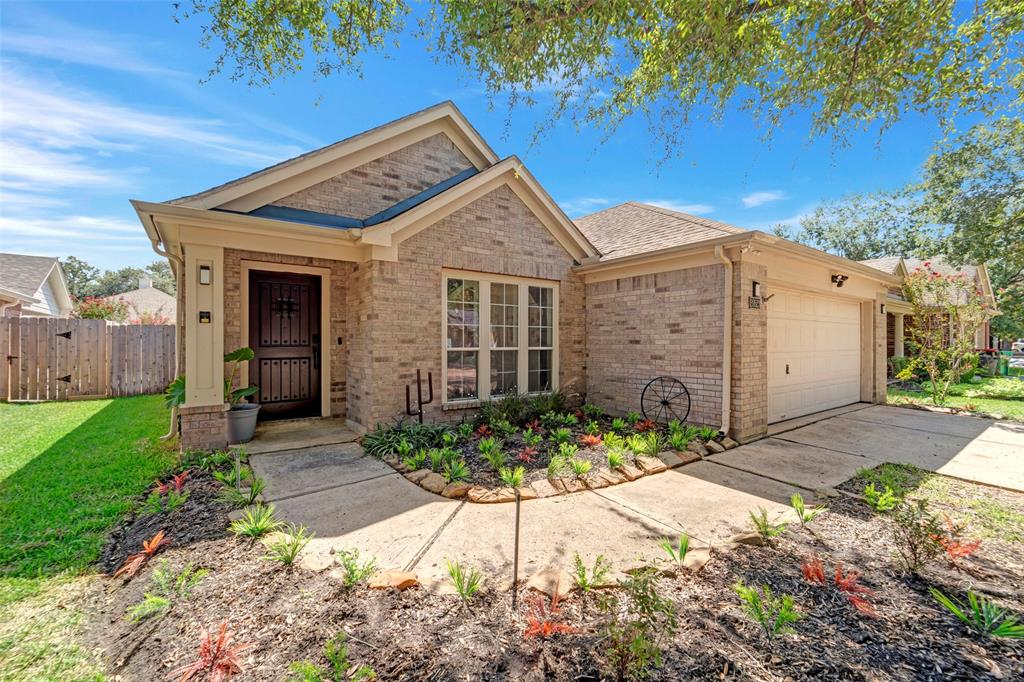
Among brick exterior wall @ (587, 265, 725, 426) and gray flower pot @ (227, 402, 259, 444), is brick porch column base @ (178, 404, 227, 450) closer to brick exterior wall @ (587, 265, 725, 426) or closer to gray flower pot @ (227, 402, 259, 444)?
gray flower pot @ (227, 402, 259, 444)

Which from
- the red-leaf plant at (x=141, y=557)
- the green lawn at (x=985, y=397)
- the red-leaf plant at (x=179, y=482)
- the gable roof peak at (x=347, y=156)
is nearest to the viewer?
the red-leaf plant at (x=141, y=557)

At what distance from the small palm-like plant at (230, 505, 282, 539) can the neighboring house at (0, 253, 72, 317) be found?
1598 centimetres

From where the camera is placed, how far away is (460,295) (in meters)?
7.06

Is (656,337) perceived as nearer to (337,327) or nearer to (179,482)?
(337,327)

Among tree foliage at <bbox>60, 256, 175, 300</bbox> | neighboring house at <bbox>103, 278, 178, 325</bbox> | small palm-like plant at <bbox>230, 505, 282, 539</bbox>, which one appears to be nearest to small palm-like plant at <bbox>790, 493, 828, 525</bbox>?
small palm-like plant at <bbox>230, 505, 282, 539</bbox>

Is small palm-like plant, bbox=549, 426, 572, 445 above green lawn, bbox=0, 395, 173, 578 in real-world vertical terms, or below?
above

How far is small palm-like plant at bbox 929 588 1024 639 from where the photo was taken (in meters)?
2.18

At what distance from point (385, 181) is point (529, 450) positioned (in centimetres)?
577

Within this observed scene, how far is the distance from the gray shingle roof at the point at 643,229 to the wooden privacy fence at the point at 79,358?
449 inches

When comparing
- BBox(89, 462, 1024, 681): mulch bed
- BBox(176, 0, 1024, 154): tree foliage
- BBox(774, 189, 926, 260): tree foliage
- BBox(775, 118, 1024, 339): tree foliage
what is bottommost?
BBox(89, 462, 1024, 681): mulch bed

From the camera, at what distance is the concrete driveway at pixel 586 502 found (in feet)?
10.5

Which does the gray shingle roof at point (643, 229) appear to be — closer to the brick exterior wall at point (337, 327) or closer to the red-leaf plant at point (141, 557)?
the brick exterior wall at point (337, 327)

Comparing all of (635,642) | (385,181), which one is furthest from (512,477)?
(385,181)

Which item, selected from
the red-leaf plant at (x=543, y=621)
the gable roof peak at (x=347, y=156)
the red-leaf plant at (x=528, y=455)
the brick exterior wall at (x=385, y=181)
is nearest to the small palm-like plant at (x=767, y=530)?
the red-leaf plant at (x=543, y=621)
